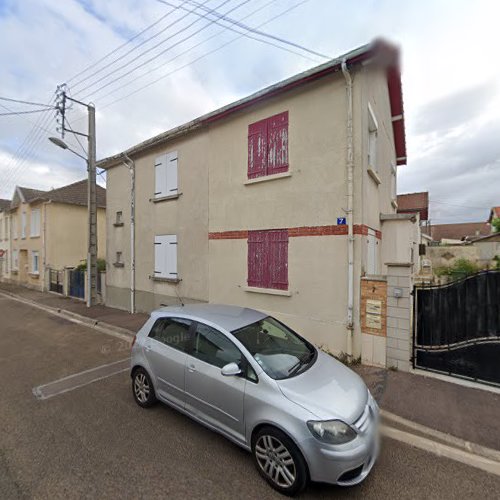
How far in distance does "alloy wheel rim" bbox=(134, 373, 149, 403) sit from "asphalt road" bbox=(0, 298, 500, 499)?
167 mm

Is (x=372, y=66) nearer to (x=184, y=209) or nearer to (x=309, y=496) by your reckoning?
(x=184, y=209)

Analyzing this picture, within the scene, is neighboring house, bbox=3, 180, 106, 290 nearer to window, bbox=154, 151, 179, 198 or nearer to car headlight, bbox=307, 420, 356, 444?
window, bbox=154, 151, 179, 198

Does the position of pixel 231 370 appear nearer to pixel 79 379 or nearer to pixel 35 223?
pixel 79 379

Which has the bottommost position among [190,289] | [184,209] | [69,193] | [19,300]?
[19,300]

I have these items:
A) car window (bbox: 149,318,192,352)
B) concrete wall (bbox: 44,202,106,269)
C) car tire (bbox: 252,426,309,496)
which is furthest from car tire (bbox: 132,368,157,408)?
concrete wall (bbox: 44,202,106,269)

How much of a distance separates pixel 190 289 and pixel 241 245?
8.23 ft

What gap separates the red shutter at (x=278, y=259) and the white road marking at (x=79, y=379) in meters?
3.70

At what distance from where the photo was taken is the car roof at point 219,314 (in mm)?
3684

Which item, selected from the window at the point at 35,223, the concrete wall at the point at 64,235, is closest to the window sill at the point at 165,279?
the concrete wall at the point at 64,235

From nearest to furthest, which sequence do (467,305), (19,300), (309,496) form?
(309,496) < (467,305) < (19,300)

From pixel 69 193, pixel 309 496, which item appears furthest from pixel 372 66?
pixel 69 193

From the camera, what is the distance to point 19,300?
50.1 feet

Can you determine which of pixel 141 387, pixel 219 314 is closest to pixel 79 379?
pixel 141 387

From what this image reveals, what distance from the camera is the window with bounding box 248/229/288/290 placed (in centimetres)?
687
